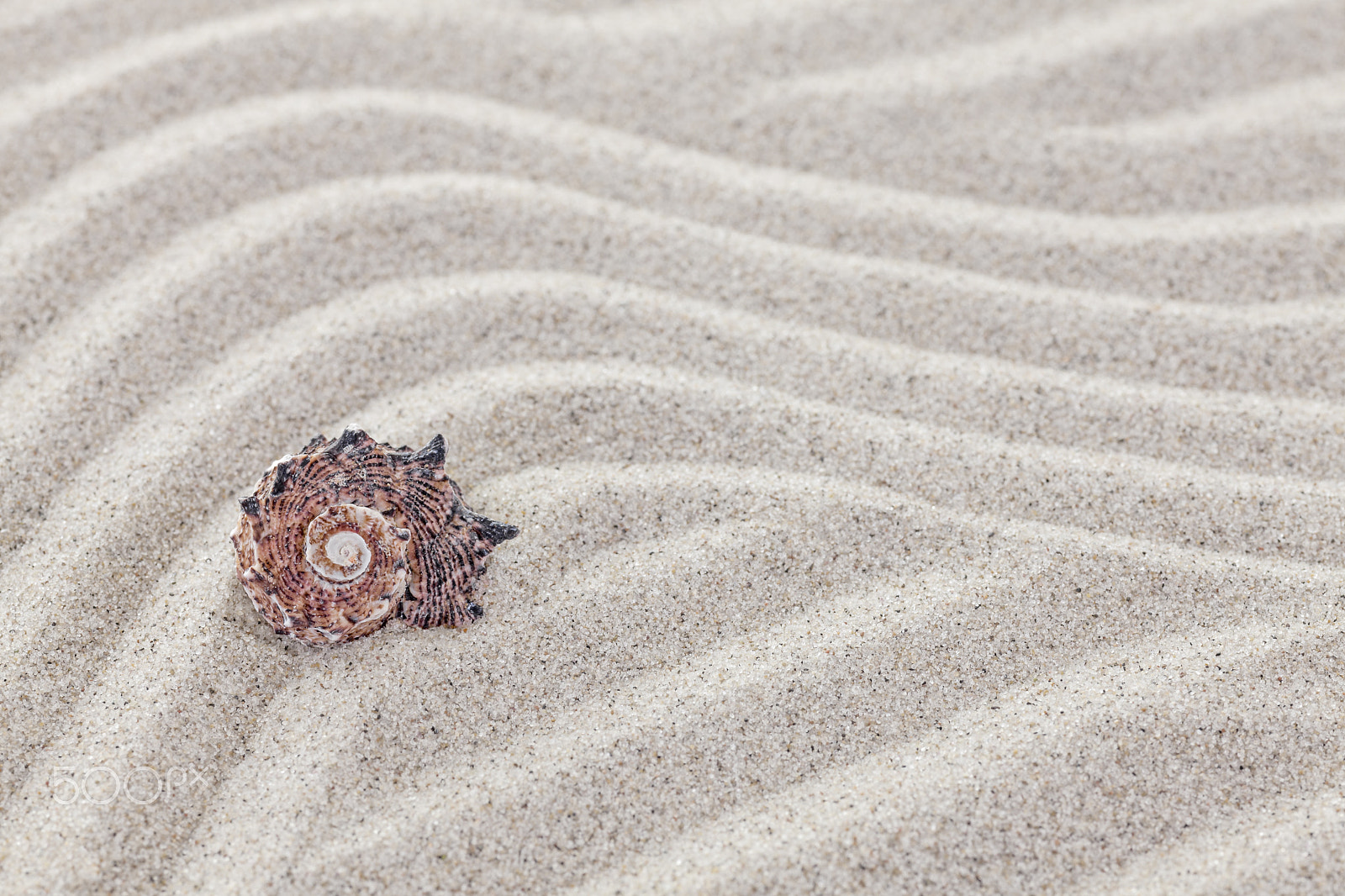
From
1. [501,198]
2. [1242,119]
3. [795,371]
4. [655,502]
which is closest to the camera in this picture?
[655,502]

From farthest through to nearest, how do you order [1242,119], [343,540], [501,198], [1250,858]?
[1242,119], [501,198], [343,540], [1250,858]

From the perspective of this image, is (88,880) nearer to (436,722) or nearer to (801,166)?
(436,722)

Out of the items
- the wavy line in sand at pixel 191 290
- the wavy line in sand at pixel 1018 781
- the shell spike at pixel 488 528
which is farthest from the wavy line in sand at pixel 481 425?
the wavy line in sand at pixel 1018 781

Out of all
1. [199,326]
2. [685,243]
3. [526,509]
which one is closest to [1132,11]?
[685,243]

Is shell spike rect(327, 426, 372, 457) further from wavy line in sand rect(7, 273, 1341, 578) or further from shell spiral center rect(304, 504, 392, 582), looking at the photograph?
wavy line in sand rect(7, 273, 1341, 578)

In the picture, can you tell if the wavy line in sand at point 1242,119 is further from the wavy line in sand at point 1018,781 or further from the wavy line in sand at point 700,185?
the wavy line in sand at point 1018,781

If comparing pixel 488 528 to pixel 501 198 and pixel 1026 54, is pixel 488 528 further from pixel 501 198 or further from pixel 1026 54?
pixel 1026 54

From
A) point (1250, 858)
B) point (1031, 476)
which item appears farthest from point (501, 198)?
point (1250, 858)
